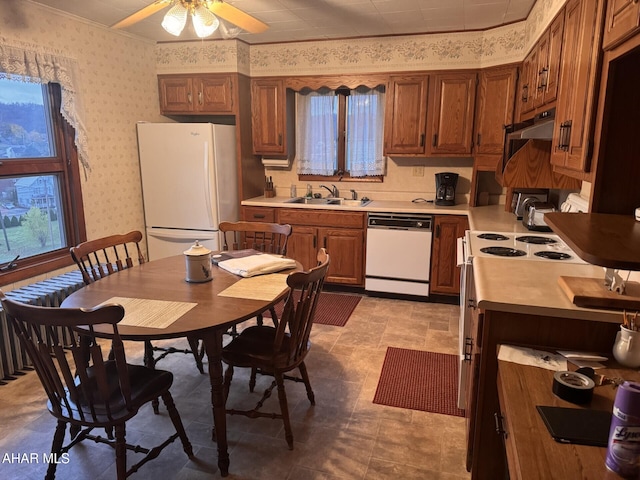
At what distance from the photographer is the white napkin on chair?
7.86 feet

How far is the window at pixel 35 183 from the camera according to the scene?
10.1ft

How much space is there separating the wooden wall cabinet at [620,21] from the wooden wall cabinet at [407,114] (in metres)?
2.53

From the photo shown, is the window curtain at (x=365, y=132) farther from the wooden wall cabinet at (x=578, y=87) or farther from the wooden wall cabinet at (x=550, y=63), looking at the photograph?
the wooden wall cabinet at (x=578, y=87)

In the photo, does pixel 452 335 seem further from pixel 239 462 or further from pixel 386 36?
pixel 386 36

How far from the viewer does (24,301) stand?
2824 millimetres

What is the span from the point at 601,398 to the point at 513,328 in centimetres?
40

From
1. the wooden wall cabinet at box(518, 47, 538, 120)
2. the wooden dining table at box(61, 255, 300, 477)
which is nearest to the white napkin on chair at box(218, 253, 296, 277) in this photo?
the wooden dining table at box(61, 255, 300, 477)

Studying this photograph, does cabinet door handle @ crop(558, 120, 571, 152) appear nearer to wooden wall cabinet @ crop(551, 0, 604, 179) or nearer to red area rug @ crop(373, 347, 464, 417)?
wooden wall cabinet @ crop(551, 0, 604, 179)

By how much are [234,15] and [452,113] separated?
89.3 inches

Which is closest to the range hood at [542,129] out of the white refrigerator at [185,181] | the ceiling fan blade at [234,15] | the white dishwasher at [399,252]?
the white dishwasher at [399,252]

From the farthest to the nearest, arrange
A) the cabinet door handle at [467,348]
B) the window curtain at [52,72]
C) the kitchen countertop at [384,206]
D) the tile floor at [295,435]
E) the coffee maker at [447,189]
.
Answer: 1. the coffee maker at [447,189]
2. the kitchen countertop at [384,206]
3. the window curtain at [52,72]
4. the cabinet door handle at [467,348]
5. the tile floor at [295,435]

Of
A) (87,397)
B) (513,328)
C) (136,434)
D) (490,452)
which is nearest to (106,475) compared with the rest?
(136,434)

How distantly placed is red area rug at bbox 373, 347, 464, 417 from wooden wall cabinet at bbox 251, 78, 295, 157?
2441 millimetres

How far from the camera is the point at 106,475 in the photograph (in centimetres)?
197
